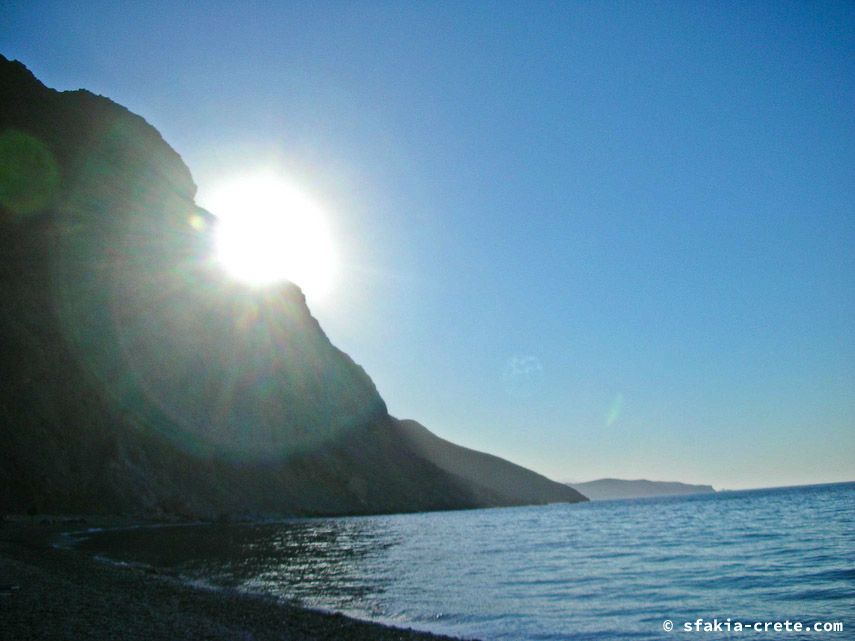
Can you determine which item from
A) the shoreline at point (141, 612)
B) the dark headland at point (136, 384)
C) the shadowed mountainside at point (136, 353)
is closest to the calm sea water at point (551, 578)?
the shoreline at point (141, 612)

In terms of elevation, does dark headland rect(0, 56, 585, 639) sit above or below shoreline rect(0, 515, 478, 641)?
above

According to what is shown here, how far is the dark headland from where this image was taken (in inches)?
753

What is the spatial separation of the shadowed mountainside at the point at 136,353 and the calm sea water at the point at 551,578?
24.9 meters

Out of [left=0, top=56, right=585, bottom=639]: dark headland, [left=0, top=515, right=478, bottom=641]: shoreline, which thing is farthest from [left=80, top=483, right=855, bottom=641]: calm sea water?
[left=0, top=56, right=585, bottom=639]: dark headland

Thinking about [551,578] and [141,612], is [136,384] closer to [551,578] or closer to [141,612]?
[551,578]

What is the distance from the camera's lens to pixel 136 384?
257 feet

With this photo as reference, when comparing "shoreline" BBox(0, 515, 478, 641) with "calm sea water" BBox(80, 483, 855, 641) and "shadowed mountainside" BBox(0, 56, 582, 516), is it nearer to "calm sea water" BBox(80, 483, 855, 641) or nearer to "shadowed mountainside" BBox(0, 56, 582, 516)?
"calm sea water" BBox(80, 483, 855, 641)

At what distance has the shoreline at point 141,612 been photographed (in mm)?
12594

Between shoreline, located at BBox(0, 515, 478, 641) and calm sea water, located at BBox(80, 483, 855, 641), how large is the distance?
97.4 inches

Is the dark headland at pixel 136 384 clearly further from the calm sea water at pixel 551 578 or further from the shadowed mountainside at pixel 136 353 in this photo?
the calm sea water at pixel 551 578

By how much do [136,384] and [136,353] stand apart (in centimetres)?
516

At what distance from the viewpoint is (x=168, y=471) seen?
252ft

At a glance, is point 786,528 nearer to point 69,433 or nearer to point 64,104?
point 69,433

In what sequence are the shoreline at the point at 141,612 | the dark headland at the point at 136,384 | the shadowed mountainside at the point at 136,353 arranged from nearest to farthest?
the shoreline at the point at 141,612 < the dark headland at the point at 136,384 < the shadowed mountainside at the point at 136,353
